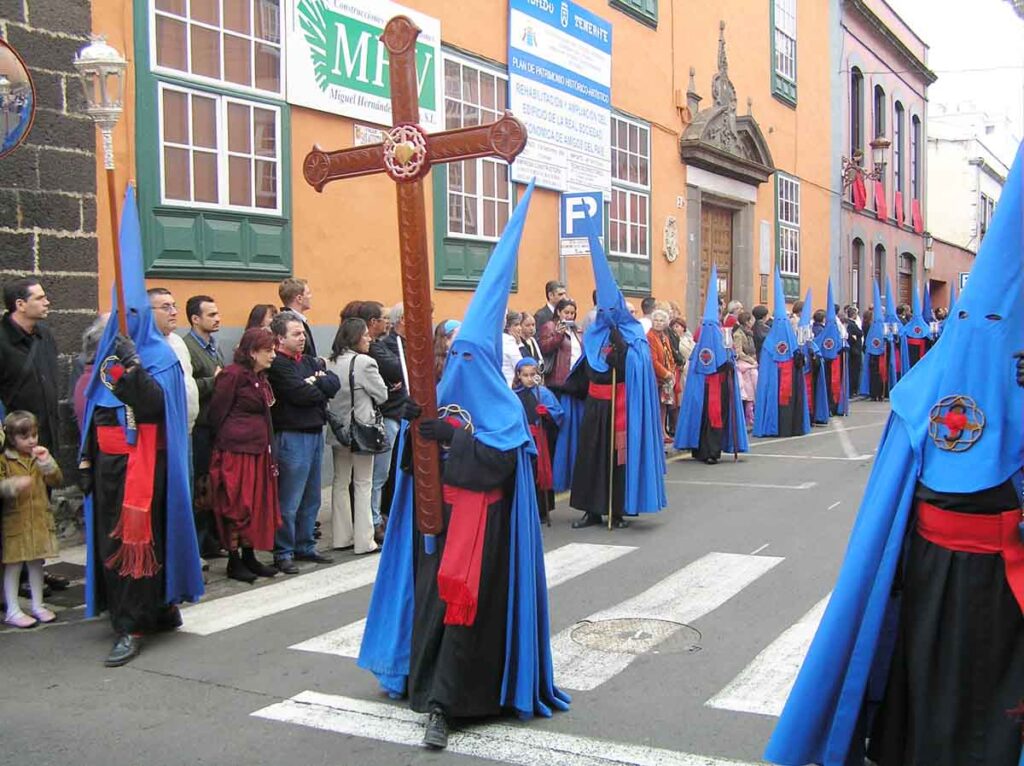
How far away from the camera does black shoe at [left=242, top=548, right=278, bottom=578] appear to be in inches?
298

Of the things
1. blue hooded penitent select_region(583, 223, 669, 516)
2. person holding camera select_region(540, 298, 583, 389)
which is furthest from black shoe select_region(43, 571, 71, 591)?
person holding camera select_region(540, 298, 583, 389)

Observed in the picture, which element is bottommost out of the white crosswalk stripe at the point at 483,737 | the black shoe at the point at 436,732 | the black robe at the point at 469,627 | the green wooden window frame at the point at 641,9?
the white crosswalk stripe at the point at 483,737

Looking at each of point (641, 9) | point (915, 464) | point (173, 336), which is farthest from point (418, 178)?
point (641, 9)

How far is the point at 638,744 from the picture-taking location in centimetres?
446

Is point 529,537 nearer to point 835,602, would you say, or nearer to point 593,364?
point 835,602

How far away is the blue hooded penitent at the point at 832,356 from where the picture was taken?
18.0 meters

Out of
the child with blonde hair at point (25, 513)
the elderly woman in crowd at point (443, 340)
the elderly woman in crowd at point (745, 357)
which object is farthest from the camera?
the elderly woman in crowd at point (745, 357)

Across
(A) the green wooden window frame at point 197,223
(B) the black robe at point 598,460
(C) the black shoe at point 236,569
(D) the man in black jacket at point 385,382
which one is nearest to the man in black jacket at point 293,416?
(C) the black shoe at point 236,569

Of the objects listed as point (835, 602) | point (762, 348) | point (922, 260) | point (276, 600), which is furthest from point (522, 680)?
point (922, 260)

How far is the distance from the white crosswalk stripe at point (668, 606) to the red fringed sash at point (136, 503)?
2.26 metres

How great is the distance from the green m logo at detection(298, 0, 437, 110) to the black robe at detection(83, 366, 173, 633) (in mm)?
5846

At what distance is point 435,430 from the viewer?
4516 mm

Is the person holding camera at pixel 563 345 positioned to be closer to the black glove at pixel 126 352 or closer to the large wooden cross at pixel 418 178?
the black glove at pixel 126 352

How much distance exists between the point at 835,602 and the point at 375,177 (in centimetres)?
940
